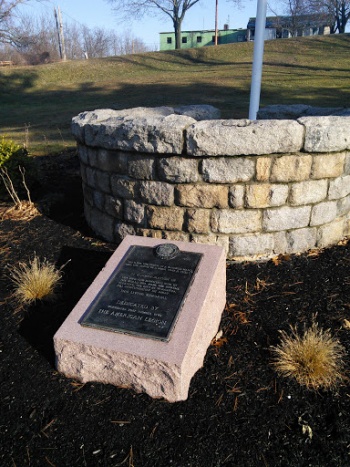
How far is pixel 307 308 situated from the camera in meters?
3.42

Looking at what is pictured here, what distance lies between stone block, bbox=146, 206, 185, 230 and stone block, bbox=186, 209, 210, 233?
0.08 metres

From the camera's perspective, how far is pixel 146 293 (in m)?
2.88

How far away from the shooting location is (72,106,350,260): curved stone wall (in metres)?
3.62

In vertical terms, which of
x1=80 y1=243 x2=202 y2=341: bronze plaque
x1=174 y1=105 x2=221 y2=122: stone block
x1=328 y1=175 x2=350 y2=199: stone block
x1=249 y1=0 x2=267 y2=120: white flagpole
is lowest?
x1=80 y1=243 x2=202 y2=341: bronze plaque

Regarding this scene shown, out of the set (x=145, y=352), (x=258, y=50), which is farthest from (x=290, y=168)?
(x=258, y=50)

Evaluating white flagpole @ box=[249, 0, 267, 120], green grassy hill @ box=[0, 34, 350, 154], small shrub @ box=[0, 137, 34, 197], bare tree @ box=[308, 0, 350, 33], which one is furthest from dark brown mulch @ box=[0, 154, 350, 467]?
bare tree @ box=[308, 0, 350, 33]

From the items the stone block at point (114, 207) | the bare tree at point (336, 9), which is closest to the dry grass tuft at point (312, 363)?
the stone block at point (114, 207)

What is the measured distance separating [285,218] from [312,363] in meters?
1.72

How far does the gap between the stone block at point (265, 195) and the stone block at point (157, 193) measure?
77cm

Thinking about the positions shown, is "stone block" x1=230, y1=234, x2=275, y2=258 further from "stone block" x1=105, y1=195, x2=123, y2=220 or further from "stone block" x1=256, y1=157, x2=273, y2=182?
"stone block" x1=105, y1=195, x2=123, y2=220

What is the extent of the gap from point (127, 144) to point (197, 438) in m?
2.69

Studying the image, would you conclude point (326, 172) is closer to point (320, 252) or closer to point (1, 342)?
point (320, 252)

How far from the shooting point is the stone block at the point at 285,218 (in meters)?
3.96

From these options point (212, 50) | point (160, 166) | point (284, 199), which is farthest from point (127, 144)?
point (212, 50)
